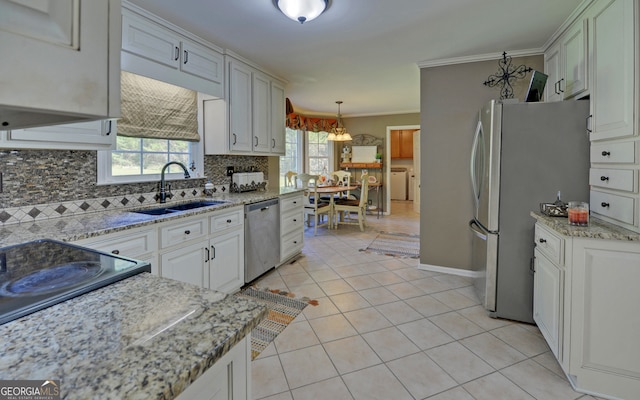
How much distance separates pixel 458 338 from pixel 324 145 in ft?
19.1

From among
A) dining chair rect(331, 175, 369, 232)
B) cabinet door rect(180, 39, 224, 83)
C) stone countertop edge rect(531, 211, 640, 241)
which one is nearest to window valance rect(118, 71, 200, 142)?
cabinet door rect(180, 39, 224, 83)

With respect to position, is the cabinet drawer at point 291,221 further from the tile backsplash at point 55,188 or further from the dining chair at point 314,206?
the tile backsplash at point 55,188

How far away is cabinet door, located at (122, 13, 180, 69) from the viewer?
216 centimetres

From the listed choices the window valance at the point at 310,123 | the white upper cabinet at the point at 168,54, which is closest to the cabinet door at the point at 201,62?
the white upper cabinet at the point at 168,54

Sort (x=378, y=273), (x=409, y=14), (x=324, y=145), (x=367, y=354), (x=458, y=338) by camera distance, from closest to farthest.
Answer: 1. (x=367, y=354)
2. (x=458, y=338)
3. (x=409, y=14)
4. (x=378, y=273)
5. (x=324, y=145)

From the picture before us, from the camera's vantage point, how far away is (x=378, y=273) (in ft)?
11.4

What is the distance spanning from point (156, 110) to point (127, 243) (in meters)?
1.35

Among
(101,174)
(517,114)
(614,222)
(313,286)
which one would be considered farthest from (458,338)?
(101,174)

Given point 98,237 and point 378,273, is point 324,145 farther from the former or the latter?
point 98,237

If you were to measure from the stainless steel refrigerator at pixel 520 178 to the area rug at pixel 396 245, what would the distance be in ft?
5.51

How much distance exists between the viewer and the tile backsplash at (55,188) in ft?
5.97

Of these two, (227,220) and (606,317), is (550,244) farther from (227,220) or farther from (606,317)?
(227,220)

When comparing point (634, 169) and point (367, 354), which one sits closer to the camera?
point (634, 169)

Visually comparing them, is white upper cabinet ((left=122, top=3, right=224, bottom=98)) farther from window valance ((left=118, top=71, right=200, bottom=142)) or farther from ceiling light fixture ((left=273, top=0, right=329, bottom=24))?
ceiling light fixture ((left=273, top=0, right=329, bottom=24))
